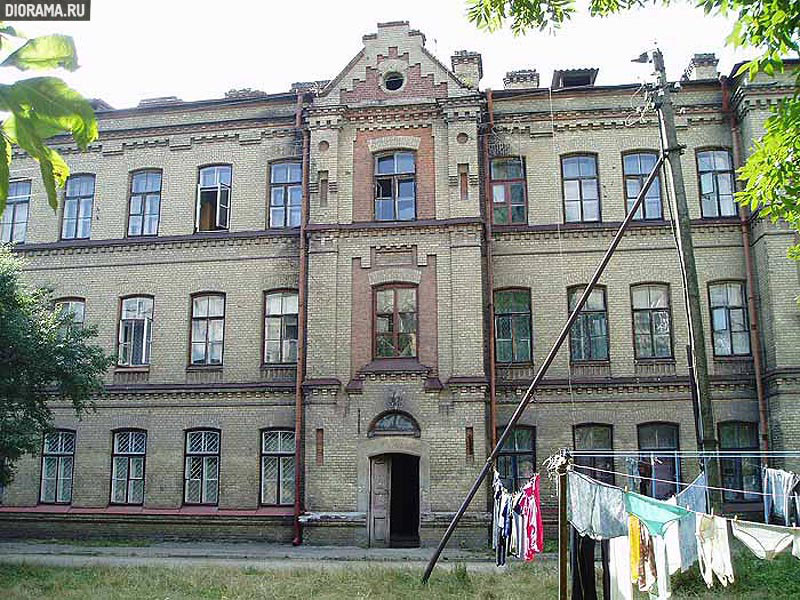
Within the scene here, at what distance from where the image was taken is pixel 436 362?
18.9m

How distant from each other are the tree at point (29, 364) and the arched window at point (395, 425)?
6398 millimetres

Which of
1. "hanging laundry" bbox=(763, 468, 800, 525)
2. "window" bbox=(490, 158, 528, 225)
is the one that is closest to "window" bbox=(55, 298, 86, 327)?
"window" bbox=(490, 158, 528, 225)

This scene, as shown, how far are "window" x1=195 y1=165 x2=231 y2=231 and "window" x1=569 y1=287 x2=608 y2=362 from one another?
9571 mm

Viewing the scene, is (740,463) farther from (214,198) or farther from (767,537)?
(214,198)

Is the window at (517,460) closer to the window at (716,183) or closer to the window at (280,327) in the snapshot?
the window at (280,327)

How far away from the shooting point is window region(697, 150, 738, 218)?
65.0ft

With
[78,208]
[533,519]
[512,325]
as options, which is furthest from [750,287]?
[78,208]

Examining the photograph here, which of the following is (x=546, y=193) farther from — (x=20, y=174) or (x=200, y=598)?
(x=20, y=174)

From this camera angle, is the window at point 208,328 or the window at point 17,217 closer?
the window at point 208,328

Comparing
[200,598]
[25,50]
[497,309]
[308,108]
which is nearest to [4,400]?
[200,598]

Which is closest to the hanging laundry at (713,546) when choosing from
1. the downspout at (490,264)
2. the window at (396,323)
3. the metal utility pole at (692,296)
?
the metal utility pole at (692,296)

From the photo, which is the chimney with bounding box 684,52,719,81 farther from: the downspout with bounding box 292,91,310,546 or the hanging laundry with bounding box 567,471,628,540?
the hanging laundry with bounding box 567,471,628,540

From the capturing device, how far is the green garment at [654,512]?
8.20 meters

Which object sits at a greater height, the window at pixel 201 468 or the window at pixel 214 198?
the window at pixel 214 198
